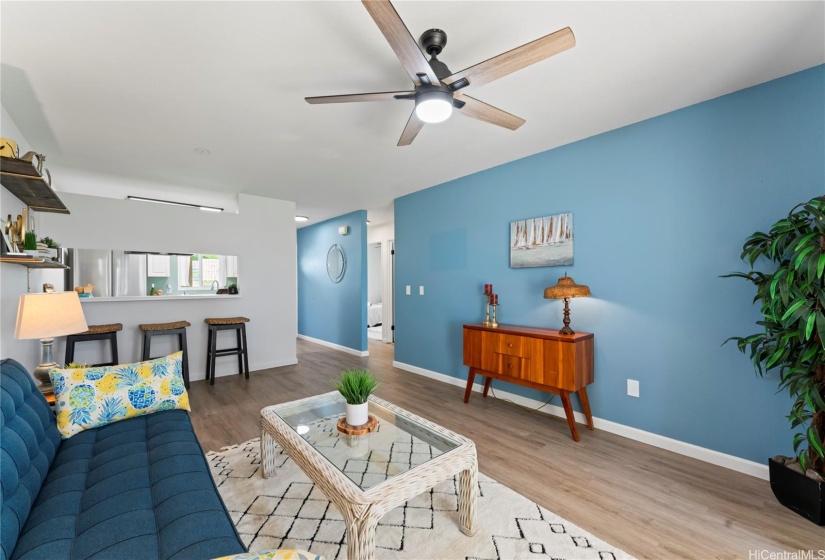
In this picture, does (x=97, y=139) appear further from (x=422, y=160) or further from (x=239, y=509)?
(x=239, y=509)

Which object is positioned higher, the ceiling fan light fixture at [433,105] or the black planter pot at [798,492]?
the ceiling fan light fixture at [433,105]

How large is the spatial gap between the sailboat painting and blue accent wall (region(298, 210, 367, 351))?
108 inches

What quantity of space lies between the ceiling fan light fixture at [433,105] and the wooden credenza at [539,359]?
1.85 metres

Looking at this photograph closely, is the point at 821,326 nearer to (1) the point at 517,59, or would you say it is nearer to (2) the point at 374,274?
(1) the point at 517,59

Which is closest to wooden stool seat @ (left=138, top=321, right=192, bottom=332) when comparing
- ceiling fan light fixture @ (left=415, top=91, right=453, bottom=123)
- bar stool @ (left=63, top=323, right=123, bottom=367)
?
bar stool @ (left=63, top=323, right=123, bottom=367)

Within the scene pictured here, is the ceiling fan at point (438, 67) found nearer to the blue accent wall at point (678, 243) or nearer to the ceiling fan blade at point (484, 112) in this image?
the ceiling fan blade at point (484, 112)

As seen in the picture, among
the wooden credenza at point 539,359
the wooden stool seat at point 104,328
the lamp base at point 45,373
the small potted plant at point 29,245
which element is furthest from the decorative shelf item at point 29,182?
the wooden credenza at point 539,359

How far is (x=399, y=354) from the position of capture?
500cm

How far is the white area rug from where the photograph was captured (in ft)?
5.17

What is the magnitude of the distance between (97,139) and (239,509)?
10.2ft

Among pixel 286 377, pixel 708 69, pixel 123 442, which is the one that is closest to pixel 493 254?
pixel 708 69

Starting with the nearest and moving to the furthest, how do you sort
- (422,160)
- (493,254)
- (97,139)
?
(97,139) → (422,160) → (493,254)

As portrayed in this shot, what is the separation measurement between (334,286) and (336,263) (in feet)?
1.37

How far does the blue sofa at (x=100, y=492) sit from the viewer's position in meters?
1.04
